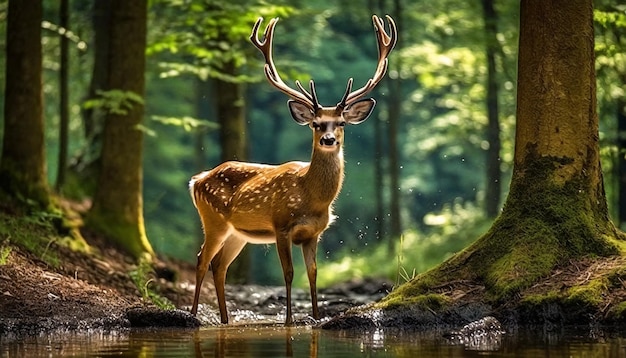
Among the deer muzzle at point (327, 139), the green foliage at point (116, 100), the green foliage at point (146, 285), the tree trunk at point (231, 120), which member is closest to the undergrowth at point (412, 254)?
the tree trunk at point (231, 120)

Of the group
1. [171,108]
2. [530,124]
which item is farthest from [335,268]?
[530,124]

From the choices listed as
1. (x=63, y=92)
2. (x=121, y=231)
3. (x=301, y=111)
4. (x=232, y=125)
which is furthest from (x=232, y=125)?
(x=301, y=111)

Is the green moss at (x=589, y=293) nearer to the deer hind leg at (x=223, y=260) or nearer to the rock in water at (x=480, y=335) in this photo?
the rock in water at (x=480, y=335)

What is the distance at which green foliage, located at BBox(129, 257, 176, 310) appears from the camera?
42.2 feet

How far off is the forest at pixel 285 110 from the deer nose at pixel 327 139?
1310 millimetres

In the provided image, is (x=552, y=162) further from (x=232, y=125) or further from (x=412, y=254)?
(x=412, y=254)

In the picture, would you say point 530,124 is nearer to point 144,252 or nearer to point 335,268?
point 144,252

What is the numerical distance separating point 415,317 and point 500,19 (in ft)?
42.0

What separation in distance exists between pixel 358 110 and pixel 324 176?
2.36 feet

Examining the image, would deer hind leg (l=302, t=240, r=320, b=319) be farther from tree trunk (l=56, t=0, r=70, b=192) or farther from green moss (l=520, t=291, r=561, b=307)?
tree trunk (l=56, t=0, r=70, b=192)

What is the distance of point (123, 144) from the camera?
51.4ft

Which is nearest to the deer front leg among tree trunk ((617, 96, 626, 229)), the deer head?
the deer head

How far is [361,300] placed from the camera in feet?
52.1

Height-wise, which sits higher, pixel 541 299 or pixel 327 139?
pixel 327 139
